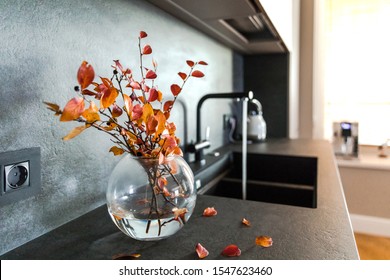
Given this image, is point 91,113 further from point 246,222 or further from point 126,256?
point 246,222

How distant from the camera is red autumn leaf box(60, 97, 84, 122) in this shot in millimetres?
480

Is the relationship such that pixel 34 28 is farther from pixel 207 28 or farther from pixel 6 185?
pixel 207 28

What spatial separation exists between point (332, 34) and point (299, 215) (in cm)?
237

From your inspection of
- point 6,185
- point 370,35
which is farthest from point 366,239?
point 6,185

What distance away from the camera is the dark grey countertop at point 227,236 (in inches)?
23.6

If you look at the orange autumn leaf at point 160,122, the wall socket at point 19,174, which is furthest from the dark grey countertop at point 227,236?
the orange autumn leaf at point 160,122

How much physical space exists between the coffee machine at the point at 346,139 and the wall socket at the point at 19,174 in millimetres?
2515

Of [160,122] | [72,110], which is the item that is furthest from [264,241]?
[72,110]

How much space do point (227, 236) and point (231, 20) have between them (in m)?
1.10

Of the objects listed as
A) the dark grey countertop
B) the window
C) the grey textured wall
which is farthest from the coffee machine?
the grey textured wall

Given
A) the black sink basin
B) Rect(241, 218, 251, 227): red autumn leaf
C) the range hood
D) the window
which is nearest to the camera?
Rect(241, 218, 251, 227): red autumn leaf

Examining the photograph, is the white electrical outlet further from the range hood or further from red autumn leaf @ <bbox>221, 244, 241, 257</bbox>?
the range hood

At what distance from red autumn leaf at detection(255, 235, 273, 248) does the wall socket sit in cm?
49

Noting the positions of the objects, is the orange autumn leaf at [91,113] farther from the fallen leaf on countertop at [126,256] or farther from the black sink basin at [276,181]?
the black sink basin at [276,181]
